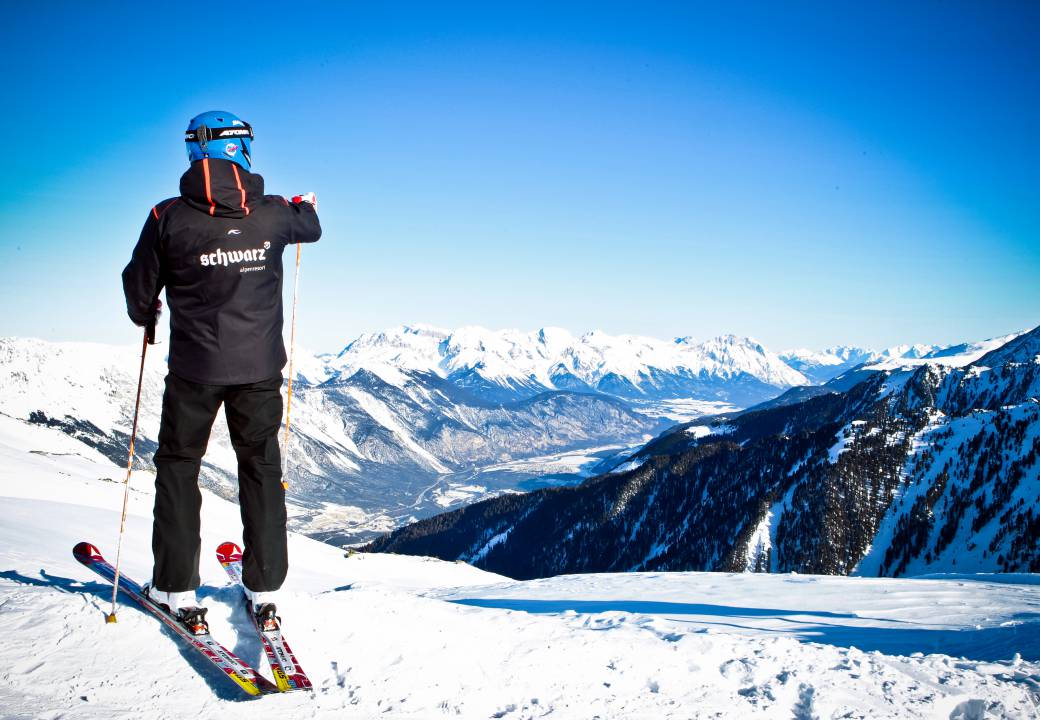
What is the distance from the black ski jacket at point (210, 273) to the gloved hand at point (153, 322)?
17 centimetres

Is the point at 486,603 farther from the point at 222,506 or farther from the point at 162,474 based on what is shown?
the point at 222,506

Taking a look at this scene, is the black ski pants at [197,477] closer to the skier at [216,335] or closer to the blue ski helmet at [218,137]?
the skier at [216,335]

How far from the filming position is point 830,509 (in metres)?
143

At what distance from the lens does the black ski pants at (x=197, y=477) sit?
6242 millimetres

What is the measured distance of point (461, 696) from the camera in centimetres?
564

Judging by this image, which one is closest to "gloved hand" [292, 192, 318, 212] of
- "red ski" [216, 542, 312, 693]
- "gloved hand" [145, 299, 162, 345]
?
"gloved hand" [145, 299, 162, 345]

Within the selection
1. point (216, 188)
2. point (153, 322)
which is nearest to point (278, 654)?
point (153, 322)

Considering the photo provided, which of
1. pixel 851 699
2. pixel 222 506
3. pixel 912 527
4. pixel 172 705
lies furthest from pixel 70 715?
pixel 912 527

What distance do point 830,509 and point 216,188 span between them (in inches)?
6339

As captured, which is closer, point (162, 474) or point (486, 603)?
point (162, 474)

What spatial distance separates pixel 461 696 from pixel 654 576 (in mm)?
15208

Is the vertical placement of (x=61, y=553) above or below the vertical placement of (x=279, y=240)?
below

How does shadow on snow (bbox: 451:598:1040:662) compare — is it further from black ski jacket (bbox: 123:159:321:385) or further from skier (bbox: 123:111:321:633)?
black ski jacket (bbox: 123:159:321:385)

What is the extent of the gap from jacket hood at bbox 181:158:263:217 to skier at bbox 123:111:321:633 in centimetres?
1
